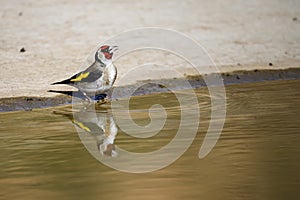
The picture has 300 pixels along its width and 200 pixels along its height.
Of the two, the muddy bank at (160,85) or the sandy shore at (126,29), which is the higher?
the muddy bank at (160,85)

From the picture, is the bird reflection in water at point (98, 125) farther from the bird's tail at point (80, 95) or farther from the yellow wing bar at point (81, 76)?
the yellow wing bar at point (81, 76)

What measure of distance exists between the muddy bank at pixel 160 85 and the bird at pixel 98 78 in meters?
0.38

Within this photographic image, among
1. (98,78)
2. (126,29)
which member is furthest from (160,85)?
(126,29)

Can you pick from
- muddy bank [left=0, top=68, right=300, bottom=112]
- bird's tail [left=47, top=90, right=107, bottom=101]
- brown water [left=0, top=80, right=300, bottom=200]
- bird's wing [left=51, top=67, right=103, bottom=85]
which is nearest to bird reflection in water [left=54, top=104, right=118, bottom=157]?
brown water [left=0, top=80, right=300, bottom=200]

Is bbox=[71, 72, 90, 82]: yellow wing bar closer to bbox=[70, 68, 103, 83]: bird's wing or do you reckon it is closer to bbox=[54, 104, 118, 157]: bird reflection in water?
bbox=[70, 68, 103, 83]: bird's wing


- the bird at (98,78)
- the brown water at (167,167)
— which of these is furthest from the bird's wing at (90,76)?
the brown water at (167,167)

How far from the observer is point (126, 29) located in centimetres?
1289

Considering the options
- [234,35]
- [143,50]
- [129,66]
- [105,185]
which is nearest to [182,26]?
[234,35]

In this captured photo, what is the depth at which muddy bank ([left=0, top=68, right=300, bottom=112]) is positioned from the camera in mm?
8281

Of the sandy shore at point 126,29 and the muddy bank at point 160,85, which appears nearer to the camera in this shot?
the muddy bank at point 160,85

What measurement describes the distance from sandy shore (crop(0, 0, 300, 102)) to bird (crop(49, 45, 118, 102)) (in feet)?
2.30

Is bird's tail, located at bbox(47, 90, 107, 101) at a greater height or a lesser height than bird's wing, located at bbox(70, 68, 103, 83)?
lesser

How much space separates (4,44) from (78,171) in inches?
271

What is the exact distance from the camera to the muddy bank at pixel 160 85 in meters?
8.28
